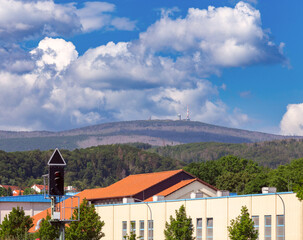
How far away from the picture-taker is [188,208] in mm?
80438

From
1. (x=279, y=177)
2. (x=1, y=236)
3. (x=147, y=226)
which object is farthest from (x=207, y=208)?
(x=279, y=177)

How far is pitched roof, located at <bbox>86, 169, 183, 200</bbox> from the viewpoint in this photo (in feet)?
358

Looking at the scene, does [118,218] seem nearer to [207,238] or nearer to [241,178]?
[207,238]

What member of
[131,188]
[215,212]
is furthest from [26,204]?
[215,212]

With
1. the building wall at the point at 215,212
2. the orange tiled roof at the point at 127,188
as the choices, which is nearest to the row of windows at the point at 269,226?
the building wall at the point at 215,212

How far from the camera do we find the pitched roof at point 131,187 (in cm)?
10915

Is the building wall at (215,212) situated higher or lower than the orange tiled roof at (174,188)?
lower

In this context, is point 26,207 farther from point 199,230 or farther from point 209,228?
point 209,228

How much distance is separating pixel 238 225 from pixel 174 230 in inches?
484

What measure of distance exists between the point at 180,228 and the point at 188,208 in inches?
228

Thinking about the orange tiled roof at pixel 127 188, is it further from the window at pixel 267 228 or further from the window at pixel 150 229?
the window at pixel 267 228

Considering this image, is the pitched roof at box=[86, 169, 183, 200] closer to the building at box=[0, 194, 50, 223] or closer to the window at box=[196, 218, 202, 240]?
the building at box=[0, 194, 50, 223]

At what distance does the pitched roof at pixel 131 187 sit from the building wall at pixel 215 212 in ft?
42.7

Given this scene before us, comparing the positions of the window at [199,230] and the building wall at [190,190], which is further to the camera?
the building wall at [190,190]
